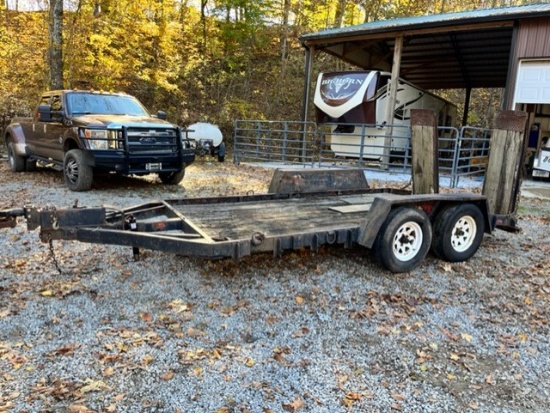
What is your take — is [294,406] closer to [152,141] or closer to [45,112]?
[152,141]

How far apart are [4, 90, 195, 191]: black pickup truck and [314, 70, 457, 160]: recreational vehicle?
18.8ft

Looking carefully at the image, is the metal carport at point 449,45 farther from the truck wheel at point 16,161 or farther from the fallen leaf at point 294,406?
the fallen leaf at point 294,406

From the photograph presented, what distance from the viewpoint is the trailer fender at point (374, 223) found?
416cm

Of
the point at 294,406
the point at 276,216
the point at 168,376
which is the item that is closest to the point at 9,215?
the point at 168,376

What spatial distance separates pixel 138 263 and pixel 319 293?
1.91m

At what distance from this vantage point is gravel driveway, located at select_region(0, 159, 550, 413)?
8.61 ft

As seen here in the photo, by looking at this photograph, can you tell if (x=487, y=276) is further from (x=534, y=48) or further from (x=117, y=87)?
(x=117, y=87)

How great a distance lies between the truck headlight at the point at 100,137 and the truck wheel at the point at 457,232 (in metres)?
5.68

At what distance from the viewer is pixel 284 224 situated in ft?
14.9

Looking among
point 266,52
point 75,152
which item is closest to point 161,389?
point 75,152

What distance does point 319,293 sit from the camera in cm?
407

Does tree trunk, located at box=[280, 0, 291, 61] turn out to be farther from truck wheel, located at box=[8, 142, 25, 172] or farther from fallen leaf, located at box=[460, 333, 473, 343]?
fallen leaf, located at box=[460, 333, 473, 343]

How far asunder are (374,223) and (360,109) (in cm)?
948

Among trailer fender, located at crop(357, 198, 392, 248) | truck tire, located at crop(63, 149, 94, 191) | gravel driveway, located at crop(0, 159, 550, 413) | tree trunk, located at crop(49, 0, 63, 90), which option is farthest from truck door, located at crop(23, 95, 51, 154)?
trailer fender, located at crop(357, 198, 392, 248)
